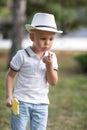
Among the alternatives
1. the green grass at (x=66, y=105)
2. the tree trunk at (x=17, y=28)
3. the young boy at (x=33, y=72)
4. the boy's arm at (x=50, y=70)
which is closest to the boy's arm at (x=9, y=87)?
the young boy at (x=33, y=72)

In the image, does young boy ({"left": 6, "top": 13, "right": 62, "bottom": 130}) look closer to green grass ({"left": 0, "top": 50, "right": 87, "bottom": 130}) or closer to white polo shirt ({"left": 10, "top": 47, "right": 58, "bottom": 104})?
white polo shirt ({"left": 10, "top": 47, "right": 58, "bottom": 104})

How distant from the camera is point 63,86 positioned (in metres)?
9.84

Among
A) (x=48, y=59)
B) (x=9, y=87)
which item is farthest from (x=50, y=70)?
(x=9, y=87)

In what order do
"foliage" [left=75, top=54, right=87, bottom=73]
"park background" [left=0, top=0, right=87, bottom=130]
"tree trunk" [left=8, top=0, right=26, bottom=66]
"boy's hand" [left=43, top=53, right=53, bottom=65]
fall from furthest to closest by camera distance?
"foliage" [left=75, top=54, right=87, bottom=73] → "tree trunk" [left=8, top=0, right=26, bottom=66] → "park background" [left=0, top=0, right=87, bottom=130] → "boy's hand" [left=43, top=53, right=53, bottom=65]

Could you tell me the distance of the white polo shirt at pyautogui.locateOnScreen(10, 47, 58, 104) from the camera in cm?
380

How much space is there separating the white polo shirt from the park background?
208cm

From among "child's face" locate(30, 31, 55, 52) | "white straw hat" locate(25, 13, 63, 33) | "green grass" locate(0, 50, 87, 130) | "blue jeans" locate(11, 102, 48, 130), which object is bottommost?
"green grass" locate(0, 50, 87, 130)

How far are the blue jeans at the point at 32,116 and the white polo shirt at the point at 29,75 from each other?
6 centimetres

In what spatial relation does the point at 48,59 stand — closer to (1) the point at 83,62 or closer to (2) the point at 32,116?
(2) the point at 32,116

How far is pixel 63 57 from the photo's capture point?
1670cm

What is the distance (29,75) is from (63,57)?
1293 cm

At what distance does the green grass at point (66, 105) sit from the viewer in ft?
20.3

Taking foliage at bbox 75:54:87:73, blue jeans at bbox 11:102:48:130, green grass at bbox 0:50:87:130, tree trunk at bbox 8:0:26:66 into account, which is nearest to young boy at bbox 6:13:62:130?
blue jeans at bbox 11:102:48:130

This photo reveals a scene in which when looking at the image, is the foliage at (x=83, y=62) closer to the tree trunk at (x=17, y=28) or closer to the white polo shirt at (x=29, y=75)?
the tree trunk at (x=17, y=28)
